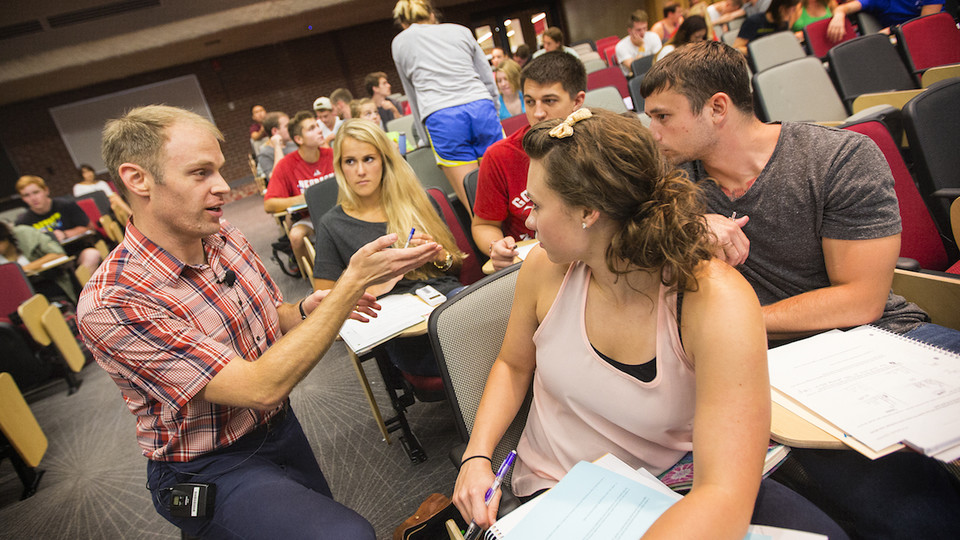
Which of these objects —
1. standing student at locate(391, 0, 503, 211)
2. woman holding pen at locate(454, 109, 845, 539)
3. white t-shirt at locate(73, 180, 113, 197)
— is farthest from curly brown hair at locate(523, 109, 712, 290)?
white t-shirt at locate(73, 180, 113, 197)

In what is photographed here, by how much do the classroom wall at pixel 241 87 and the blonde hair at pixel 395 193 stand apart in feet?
36.8

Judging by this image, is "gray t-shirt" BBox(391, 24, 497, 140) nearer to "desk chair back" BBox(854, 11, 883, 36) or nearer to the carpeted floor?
the carpeted floor

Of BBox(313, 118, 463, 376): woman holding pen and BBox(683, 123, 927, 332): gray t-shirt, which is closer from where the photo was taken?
BBox(683, 123, 927, 332): gray t-shirt

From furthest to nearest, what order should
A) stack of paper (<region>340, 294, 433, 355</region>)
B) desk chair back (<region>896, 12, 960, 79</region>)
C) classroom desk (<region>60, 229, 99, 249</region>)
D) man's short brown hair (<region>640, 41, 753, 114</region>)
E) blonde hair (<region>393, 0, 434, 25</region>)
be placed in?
classroom desk (<region>60, 229, 99, 249</region>) → desk chair back (<region>896, 12, 960, 79</region>) → blonde hair (<region>393, 0, 434, 25</region>) → stack of paper (<region>340, 294, 433, 355</region>) → man's short brown hair (<region>640, 41, 753, 114</region>)

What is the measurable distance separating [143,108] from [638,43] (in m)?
6.61

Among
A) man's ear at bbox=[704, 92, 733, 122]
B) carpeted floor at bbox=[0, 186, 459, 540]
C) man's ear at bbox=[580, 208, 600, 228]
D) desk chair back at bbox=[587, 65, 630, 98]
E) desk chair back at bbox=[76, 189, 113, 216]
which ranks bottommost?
carpeted floor at bbox=[0, 186, 459, 540]

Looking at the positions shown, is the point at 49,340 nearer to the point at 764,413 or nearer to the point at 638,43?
the point at 764,413

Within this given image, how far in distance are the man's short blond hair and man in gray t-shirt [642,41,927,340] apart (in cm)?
140

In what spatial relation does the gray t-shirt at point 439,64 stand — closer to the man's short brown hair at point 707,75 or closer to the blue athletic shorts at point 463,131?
the blue athletic shorts at point 463,131

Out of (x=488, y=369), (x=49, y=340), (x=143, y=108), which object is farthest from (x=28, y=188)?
(x=488, y=369)

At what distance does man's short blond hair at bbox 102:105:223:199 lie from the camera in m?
1.25

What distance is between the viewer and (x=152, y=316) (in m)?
1.18

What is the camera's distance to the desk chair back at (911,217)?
1594mm

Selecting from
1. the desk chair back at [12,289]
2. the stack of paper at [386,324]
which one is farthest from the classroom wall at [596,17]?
the stack of paper at [386,324]
